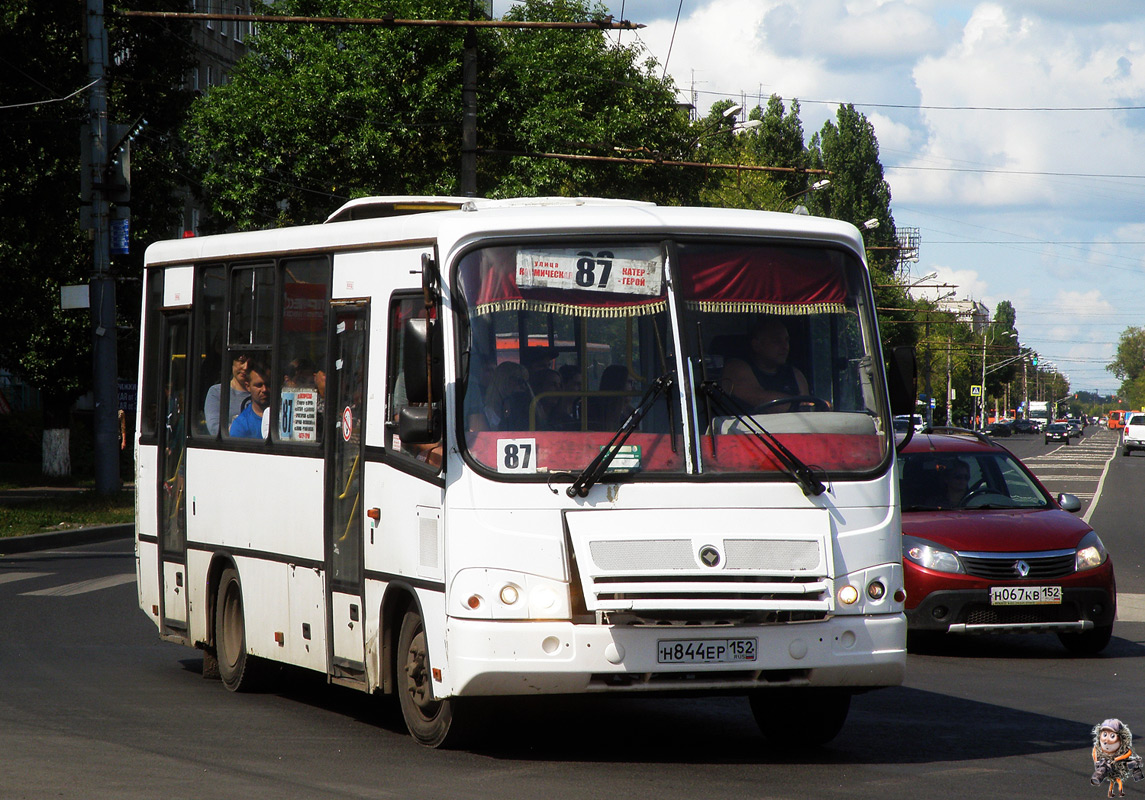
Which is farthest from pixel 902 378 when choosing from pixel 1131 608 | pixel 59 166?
pixel 59 166

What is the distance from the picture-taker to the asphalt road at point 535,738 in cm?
687

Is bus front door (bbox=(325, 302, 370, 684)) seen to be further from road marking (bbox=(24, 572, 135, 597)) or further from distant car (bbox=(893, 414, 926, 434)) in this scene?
road marking (bbox=(24, 572, 135, 597))

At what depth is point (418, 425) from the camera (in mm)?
7184

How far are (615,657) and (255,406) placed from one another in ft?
11.4

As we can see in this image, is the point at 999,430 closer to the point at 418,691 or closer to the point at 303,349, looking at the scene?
the point at 303,349

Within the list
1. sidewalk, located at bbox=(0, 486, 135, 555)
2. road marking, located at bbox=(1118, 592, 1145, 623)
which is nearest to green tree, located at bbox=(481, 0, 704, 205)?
sidewalk, located at bbox=(0, 486, 135, 555)

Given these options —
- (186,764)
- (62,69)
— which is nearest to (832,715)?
(186,764)

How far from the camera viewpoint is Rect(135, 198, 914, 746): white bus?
23.0 feet

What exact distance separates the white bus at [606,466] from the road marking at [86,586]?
7514 millimetres

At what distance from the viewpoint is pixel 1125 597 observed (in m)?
16.4

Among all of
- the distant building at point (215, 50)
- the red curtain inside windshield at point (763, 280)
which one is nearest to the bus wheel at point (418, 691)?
the red curtain inside windshield at point (763, 280)

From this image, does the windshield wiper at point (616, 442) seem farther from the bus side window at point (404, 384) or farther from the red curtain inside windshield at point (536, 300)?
the bus side window at point (404, 384)

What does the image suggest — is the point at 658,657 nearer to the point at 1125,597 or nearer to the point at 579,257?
the point at 579,257

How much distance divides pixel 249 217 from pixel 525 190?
707 centimetres
